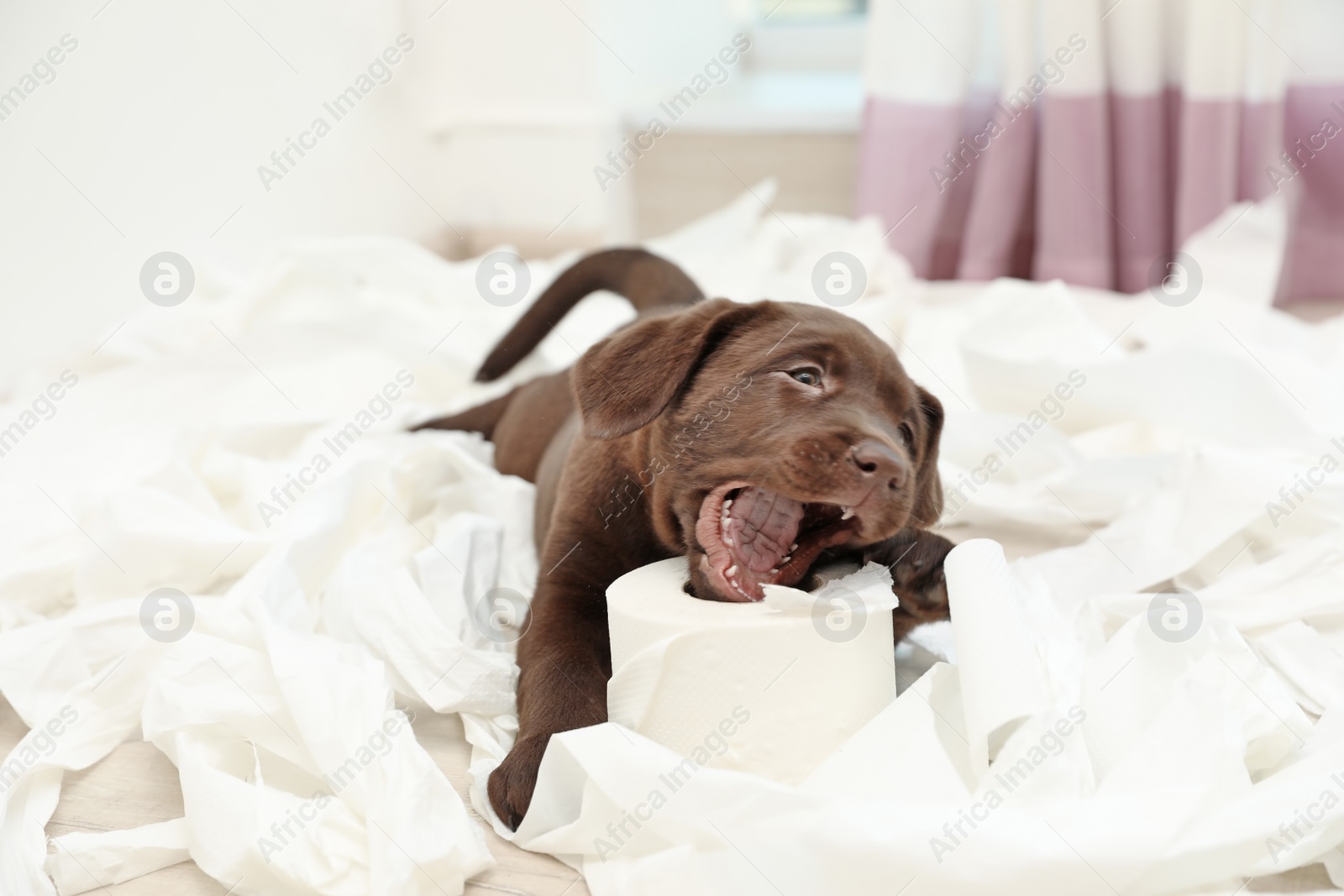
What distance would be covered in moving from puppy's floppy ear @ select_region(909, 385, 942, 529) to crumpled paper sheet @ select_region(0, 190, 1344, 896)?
11cm

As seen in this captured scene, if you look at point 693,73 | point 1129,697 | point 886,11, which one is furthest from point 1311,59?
point 1129,697

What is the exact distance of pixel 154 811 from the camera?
50.8 inches

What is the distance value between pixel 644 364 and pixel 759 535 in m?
0.26

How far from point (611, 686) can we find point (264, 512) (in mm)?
805

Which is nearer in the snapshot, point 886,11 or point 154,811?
point 154,811

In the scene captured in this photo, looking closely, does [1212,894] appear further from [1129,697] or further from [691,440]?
[691,440]

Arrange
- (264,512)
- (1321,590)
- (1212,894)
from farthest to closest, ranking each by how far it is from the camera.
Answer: (264,512) < (1321,590) < (1212,894)
